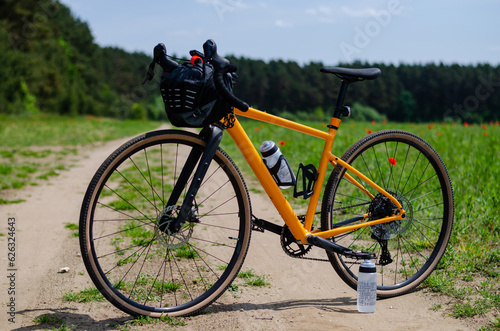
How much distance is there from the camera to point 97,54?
76.2m

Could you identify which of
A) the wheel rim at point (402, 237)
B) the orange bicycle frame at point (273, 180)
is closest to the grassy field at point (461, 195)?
the wheel rim at point (402, 237)

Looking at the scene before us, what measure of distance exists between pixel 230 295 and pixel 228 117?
4.07ft

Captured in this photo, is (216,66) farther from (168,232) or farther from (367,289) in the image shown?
(367,289)

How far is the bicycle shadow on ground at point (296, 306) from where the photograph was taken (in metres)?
3.12

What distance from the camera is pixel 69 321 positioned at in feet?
9.53

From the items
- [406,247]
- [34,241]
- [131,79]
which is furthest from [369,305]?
[131,79]

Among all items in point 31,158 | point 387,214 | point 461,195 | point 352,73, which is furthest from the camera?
point 31,158

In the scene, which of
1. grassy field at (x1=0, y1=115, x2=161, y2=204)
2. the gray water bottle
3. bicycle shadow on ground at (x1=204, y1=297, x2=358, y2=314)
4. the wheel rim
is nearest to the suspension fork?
the gray water bottle

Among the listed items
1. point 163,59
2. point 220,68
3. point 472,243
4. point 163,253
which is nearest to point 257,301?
point 163,253

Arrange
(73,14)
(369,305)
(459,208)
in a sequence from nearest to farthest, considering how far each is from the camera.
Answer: (369,305), (459,208), (73,14)

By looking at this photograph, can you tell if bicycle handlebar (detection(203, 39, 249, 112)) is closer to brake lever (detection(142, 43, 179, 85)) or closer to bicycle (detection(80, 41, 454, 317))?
bicycle (detection(80, 41, 454, 317))

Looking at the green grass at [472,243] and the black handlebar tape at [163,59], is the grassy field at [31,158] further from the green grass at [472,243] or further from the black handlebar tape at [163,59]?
the black handlebar tape at [163,59]

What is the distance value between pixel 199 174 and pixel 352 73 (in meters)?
1.17

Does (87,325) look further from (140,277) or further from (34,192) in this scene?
(34,192)
